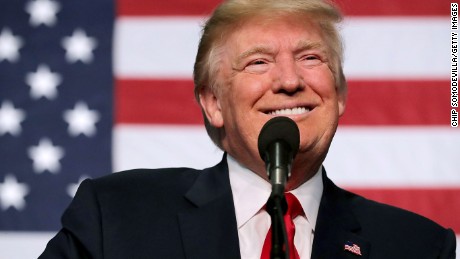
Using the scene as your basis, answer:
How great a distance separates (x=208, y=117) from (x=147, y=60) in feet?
2.67

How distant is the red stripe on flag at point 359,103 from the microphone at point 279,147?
1323 mm

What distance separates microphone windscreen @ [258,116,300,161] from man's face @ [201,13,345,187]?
0.36 meters

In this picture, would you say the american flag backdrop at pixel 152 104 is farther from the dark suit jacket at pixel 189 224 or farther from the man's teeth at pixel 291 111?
the man's teeth at pixel 291 111

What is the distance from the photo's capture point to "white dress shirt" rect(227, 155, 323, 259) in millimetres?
1826

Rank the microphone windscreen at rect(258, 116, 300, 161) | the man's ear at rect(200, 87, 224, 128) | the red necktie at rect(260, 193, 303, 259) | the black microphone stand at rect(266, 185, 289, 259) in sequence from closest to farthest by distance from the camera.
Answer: the black microphone stand at rect(266, 185, 289, 259) → the microphone windscreen at rect(258, 116, 300, 161) → the red necktie at rect(260, 193, 303, 259) → the man's ear at rect(200, 87, 224, 128)

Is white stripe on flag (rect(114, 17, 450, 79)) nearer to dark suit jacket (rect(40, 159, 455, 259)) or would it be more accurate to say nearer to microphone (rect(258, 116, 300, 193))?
dark suit jacket (rect(40, 159, 455, 259))

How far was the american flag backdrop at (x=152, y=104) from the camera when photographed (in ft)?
8.92

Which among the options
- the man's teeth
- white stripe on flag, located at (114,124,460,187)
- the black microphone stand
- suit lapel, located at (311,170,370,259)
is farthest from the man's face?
white stripe on flag, located at (114,124,460,187)

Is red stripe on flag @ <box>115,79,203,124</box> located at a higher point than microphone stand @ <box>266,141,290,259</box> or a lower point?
higher

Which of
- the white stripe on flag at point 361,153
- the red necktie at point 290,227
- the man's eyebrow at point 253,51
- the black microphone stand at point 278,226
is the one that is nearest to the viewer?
the black microphone stand at point 278,226

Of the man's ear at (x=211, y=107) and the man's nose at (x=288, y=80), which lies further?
the man's ear at (x=211, y=107)

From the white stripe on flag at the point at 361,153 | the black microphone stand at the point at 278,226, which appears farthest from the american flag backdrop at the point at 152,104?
the black microphone stand at the point at 278,226

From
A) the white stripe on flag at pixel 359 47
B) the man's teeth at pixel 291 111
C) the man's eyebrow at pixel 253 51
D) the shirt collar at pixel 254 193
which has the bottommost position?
the shirt collar at pixel 254 193

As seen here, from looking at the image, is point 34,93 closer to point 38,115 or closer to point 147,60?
point 38,115
